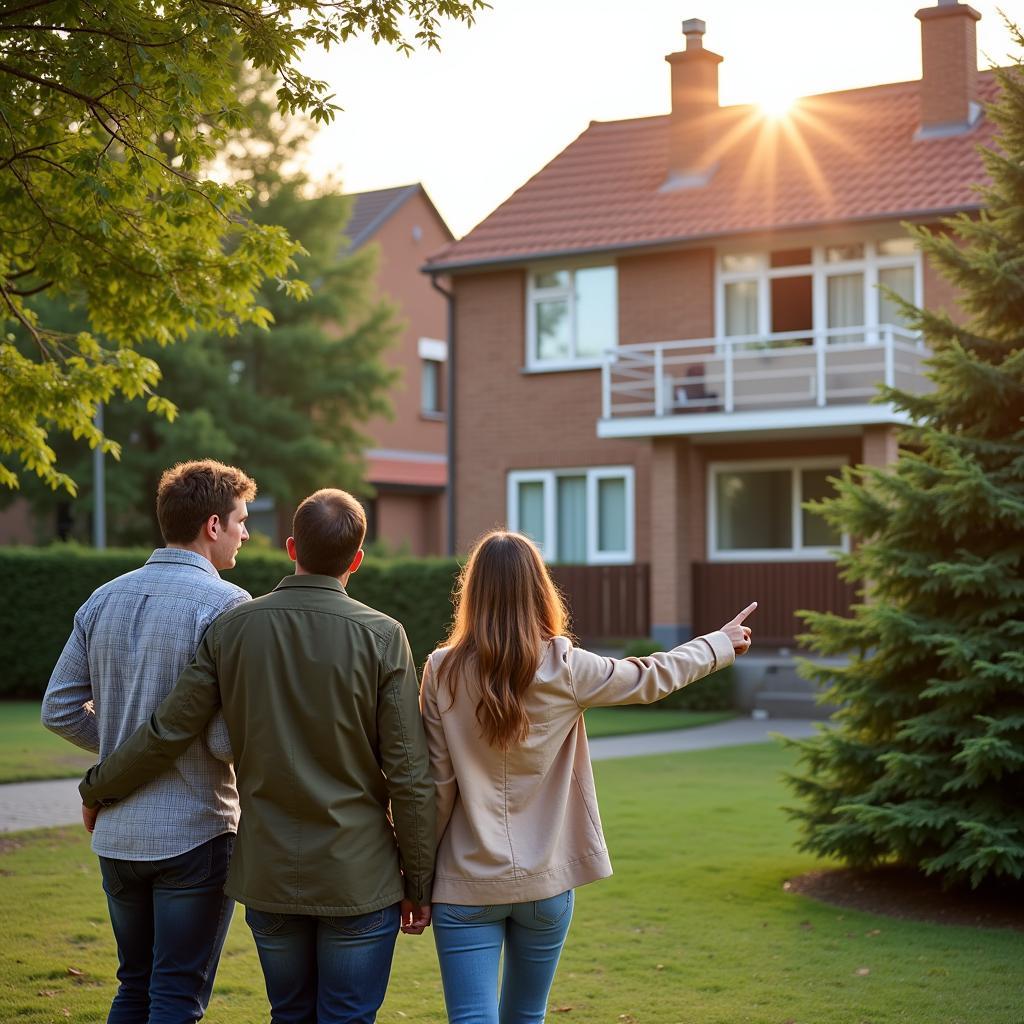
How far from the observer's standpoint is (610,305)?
82.5 ft

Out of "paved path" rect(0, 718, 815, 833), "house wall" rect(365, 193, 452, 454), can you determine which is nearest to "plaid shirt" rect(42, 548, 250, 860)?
"paved path" rect(0, 718, 815, 833)

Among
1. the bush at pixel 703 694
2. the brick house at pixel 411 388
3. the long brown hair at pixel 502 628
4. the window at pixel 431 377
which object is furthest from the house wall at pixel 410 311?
the long brown hair at pixel 502 628

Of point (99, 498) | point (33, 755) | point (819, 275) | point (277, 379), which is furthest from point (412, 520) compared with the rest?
point (33, 755)

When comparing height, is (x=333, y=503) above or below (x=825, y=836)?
above

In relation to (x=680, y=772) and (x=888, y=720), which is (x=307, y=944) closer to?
(x=888, y=720)

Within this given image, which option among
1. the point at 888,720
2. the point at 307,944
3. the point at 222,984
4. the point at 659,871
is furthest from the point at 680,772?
the point at 307,944

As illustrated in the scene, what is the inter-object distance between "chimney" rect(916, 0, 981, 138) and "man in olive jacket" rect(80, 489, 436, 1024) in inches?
880

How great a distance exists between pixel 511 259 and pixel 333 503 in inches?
852

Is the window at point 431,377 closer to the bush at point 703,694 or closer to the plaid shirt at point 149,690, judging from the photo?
the bush at point 703,694

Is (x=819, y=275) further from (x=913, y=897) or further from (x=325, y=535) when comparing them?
(x=325, y=535)

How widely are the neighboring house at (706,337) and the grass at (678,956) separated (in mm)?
13548

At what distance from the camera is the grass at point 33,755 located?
13547mm

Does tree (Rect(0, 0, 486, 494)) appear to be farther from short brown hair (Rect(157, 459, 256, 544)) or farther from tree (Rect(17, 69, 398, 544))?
tree (Rect(17, 69, 398, 544))

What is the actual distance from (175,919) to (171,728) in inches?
22.4
